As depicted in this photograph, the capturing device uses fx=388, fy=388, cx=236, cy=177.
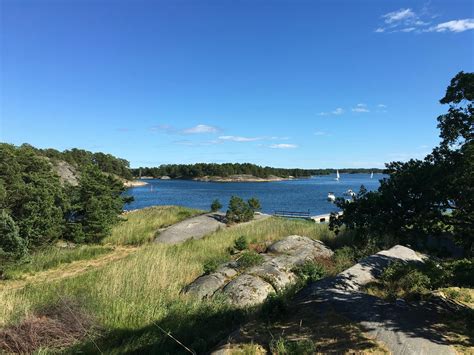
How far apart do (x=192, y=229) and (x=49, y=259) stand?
8588mm

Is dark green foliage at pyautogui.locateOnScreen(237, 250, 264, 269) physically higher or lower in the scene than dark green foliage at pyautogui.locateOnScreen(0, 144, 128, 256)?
lower

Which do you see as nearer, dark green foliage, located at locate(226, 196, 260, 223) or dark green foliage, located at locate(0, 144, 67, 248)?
dark green foliage, located at locate(0, 144, 67, 248)

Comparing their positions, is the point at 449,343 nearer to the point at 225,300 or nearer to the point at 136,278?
the point at 225,300

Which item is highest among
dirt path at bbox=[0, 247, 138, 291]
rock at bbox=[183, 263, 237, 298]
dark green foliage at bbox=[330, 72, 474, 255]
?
dark green foliage at bbox=[330, 72, 474, 255]

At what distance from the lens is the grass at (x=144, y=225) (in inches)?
873

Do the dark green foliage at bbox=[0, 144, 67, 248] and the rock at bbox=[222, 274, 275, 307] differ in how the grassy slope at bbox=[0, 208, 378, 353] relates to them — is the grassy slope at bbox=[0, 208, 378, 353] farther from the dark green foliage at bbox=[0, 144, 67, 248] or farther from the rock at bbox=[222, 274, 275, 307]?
the dark green foliage at bbox=[0, 144, 67, 248]

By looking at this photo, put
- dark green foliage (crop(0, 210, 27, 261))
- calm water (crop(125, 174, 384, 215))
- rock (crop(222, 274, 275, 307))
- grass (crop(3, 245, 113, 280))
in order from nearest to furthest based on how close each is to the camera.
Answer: rock (crop(222, 274, 275, 307)), dark green foliage (crop(0, 210, 27, 261)), grass (crop(3, 245, 113, 280)), calm water (crop(125, 174, 384, 215))

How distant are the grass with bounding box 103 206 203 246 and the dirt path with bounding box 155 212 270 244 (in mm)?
1026

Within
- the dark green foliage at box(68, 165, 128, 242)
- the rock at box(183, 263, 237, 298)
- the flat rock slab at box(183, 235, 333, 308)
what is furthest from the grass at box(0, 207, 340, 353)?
the dark green foliage at box(68, 165, 128, 242)

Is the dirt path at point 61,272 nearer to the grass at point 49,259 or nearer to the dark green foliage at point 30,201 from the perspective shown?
the grass at point 49,259

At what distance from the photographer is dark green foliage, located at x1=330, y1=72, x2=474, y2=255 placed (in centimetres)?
429

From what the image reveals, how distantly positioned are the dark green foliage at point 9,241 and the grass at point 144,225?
796 cm

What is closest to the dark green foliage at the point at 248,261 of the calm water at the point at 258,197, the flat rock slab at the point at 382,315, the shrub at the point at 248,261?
the shrub at the point at 248,261

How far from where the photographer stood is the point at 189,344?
18.9 ft
